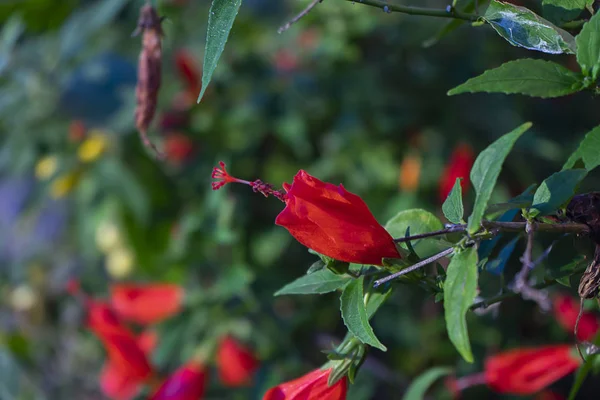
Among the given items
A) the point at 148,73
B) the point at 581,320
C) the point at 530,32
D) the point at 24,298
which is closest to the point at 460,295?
the point at 530,32

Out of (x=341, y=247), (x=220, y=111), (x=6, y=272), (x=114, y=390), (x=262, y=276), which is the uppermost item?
(x=341, y=247)

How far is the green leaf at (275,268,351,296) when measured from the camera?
1.46 feet

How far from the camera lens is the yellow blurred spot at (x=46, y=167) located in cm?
114

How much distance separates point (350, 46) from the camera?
119 cm

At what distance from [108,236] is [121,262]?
0.18ft

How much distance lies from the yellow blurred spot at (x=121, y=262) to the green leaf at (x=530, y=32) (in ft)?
3.14

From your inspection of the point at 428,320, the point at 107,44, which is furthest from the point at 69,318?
the point at 428,320

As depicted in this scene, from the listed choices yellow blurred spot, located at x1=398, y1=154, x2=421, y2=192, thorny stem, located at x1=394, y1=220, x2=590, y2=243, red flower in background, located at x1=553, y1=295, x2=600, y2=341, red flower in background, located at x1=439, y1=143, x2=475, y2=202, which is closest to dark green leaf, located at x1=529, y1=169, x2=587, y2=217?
thorny stem, located at x1=394, y1=220, x2=590, y2=243

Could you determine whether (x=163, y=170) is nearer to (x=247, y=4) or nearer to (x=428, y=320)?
(x=428, y=320)

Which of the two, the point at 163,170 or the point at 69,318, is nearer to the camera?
the point at 163,170

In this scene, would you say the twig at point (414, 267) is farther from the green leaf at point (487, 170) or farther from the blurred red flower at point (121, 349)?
the blurred red flower at point (121, 349)

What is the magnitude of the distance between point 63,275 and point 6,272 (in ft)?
0.90

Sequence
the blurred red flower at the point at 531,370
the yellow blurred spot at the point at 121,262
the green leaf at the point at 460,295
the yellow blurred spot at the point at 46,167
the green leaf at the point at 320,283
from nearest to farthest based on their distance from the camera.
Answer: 1. the green leaf at the point at 460,295
2. the green leaf at the point at 320,283
3. the blurred red flower at the point at 531,370
4. the yellow blurred spot at the point at 46,167
5. the yellow blurred spot at the point at 121,262

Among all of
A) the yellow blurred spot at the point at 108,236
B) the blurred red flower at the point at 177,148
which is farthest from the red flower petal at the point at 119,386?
the blurred red flower at the point at 177,148
